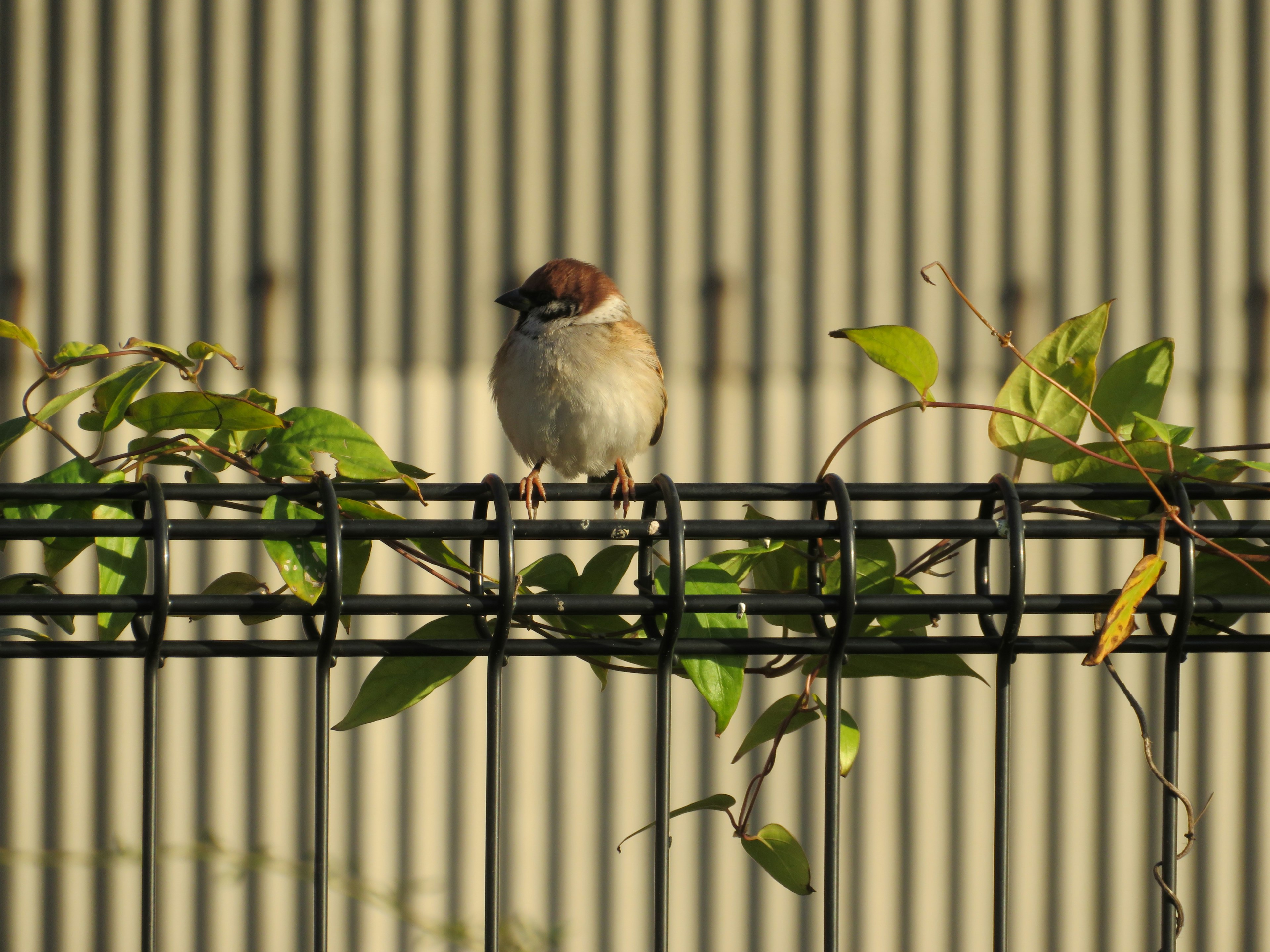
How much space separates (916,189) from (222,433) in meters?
1.54

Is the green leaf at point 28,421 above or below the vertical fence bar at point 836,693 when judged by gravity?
above

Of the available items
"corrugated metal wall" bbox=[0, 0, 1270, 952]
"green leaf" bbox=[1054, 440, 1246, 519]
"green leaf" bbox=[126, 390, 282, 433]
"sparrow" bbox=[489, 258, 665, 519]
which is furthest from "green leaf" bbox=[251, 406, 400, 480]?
"corrugated metal wall" bbox=[0, 0, 1270, 952]

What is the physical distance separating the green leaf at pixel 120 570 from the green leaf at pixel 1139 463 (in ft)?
1.51

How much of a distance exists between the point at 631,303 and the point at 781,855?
4.47 ft

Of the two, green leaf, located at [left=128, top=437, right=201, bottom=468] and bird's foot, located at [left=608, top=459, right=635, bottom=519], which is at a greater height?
green leaf, located at [left=128, top=437, right=201, bottom=468]

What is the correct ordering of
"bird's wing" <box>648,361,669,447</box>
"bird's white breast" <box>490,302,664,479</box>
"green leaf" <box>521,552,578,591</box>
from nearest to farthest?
"green leaf" <box>521,552,578,591</box> → "bird's white breast" <box>490,302,664,479</box> → "bird's wing" <box>648,361,669,447</box>

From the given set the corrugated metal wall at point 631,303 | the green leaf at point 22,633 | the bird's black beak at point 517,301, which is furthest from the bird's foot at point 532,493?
the corrugated metal wall at point 631,303

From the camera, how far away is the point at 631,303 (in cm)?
186

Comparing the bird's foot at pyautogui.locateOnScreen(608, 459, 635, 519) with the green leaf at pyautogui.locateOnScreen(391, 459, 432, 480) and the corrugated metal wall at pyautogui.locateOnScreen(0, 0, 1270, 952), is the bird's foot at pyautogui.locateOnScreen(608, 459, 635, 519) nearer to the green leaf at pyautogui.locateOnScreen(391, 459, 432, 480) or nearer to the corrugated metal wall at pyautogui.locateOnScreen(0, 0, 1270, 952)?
the green leaf at pyautogui.locateOnScreen(391, 459, 432, 480)

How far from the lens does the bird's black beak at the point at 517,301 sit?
1557 millimetres

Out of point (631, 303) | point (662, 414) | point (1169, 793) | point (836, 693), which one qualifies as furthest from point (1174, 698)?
point (631, 303)

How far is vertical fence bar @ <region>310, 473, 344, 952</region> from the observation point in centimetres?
45

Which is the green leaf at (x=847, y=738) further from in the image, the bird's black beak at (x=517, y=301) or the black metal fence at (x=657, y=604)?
the bird's black beak at (x=517, y=301)

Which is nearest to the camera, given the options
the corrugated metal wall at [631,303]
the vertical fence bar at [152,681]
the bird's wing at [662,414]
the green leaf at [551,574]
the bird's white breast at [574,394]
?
the vertical fence bar at [152,681]
